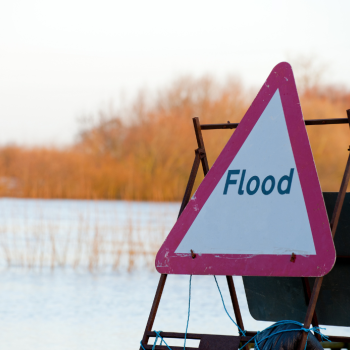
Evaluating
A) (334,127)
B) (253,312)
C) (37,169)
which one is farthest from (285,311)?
(334,127)

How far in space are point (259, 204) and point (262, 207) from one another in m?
0.01

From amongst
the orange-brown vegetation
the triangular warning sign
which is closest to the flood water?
the triangular warning sign

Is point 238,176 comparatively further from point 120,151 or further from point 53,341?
point 120,151

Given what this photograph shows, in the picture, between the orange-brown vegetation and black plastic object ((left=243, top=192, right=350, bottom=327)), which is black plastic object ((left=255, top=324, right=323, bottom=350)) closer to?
black plastic object ((left=243, top=192, right=350, bottom=327))

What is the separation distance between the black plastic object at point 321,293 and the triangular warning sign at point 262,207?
722 millimetres

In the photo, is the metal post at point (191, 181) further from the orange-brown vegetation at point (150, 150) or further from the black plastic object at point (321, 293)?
the orange-brown vegetation at point (150, 150)

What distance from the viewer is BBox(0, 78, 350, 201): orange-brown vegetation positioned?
18719 mm

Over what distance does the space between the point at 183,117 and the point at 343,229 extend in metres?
22.2

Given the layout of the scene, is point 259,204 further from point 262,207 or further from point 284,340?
point 284,340

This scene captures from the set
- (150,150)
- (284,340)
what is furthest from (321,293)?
(150,150)

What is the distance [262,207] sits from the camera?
1.86 metres

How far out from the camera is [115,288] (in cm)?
697

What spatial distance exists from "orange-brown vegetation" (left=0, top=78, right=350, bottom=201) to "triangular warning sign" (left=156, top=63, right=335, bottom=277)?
39.8ft

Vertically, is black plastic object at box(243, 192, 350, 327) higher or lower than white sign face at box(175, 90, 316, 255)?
lower
